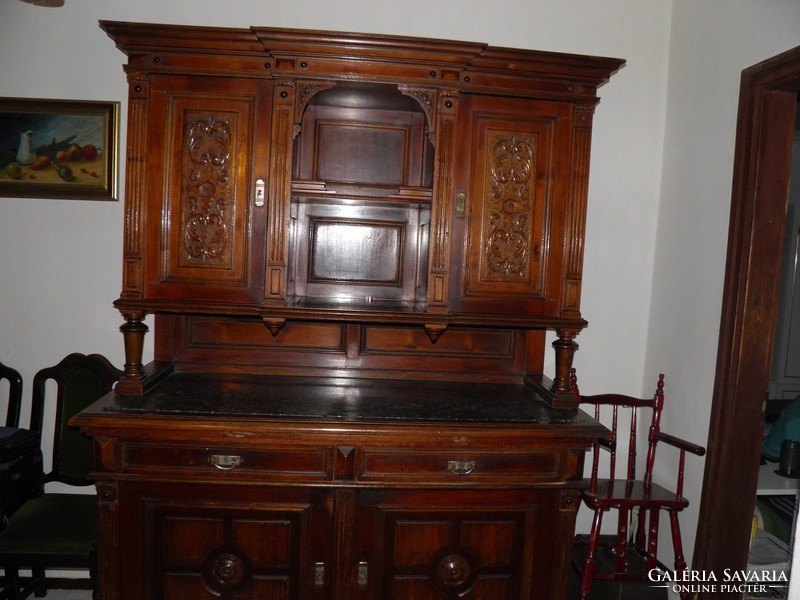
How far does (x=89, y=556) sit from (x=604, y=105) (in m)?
2.73

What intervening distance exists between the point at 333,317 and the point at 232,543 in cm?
86

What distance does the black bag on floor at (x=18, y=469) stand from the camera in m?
2.22

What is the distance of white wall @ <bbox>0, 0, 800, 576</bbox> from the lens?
2486 mm

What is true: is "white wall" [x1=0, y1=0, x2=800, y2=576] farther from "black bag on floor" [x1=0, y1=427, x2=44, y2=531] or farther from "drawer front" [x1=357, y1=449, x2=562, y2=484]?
"drawer front" [x1=357, y1=449, x2=562, y2=484]

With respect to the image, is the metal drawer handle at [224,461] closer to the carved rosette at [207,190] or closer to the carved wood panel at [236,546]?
the carved wood panel at [236,546]

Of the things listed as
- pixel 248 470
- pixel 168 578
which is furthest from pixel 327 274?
pixel 168 578

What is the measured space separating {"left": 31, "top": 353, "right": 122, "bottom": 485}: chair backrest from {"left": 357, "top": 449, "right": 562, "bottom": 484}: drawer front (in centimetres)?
122

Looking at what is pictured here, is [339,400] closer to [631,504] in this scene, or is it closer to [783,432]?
[631,504]

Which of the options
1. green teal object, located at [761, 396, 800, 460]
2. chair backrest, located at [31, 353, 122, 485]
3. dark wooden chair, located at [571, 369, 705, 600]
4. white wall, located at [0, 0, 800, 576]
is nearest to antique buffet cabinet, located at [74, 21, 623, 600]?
dark wooden chair, located at [571, 369, 705, 600]

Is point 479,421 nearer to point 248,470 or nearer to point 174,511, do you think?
point 248,470

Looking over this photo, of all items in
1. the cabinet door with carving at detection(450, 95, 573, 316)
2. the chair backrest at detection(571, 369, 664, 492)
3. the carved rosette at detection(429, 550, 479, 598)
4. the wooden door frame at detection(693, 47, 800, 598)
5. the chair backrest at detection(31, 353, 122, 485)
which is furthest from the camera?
the chair backrest at detection(31, 353, 122, 485)

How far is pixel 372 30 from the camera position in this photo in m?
2.57

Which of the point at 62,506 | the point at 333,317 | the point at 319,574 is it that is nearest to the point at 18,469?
the point at 62,506

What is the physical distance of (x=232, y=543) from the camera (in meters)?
2.07
